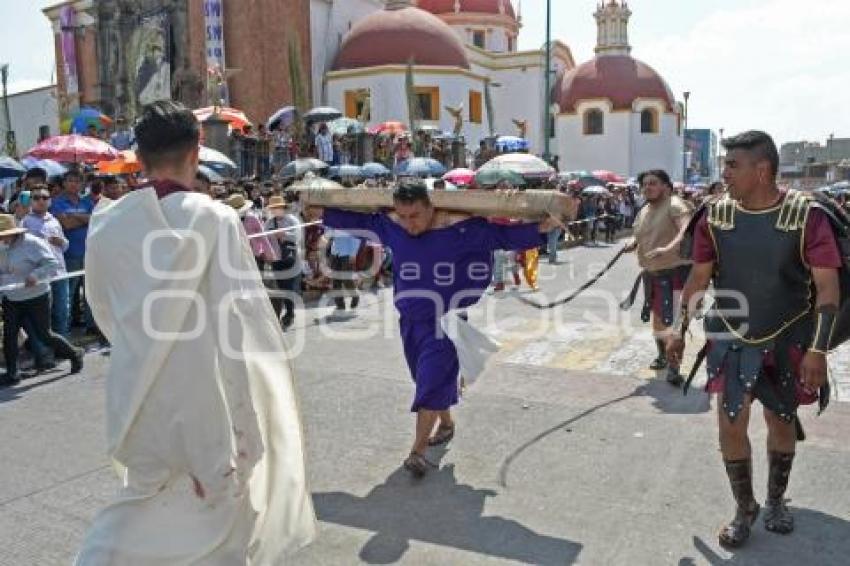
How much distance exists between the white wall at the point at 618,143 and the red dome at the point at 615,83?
1.93ft

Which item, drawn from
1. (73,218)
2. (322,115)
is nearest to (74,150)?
(73,218)

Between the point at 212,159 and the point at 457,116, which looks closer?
the point at 212,159

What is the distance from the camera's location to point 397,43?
3894 centimetres

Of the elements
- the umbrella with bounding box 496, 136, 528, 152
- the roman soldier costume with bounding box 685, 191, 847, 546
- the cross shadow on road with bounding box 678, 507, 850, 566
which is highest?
the umbrella with bounding box 496, 136, 528, 152

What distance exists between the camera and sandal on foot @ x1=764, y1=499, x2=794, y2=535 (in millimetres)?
4055

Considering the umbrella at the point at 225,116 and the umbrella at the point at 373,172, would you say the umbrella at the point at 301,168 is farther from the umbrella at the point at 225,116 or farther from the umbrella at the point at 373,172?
the umbrella at the point at 225,116

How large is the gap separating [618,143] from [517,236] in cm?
5112

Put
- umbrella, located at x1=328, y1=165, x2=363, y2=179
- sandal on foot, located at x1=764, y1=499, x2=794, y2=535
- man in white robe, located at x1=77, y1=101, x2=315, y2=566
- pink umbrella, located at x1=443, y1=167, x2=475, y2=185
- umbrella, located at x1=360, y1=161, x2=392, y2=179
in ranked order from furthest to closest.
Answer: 1. umbrella, located at x1=360, y1=161, x2=392, y2=179
2. umbrella, located at x1=328, y1=165, x2=363, y2=179
3. pink umbrella, located at x1=443, y1=167, x2=475, y2=185
4. sandal on foot, located at x1=764, y1=499, x2=794, y2=535
5. man in white robe, located at x1=77, y1=101, x2=315, y2=566

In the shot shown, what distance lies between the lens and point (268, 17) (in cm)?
3709

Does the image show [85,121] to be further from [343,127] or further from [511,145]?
[511,145]

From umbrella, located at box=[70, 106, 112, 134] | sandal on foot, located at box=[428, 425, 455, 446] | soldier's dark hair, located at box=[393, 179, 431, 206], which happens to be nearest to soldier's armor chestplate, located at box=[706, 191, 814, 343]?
soldier's dark hair, located at box=[393, 179, 431, 206]

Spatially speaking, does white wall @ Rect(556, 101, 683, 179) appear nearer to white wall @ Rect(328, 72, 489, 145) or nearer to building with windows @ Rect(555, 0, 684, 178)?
building with windows @ Rect(555, 0, 684, 178)

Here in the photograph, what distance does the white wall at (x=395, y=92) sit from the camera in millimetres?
38500

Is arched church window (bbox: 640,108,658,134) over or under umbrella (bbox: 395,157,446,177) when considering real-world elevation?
over
